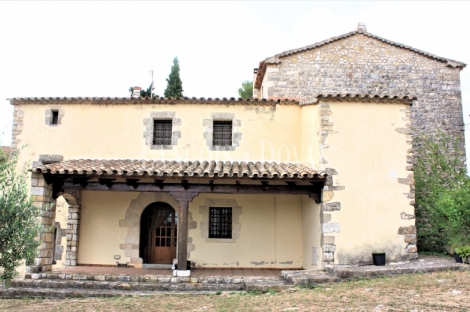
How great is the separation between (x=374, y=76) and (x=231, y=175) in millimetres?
8268

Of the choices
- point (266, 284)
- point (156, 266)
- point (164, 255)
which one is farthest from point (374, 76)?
point (156, 266)

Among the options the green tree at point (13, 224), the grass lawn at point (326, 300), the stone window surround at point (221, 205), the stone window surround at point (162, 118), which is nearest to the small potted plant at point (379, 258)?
the grass lawn at point (326, 300)

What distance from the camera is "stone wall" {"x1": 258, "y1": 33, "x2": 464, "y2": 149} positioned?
1506 centimetres

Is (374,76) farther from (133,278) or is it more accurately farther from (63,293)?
(63,293)

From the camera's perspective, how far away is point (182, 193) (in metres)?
10.4

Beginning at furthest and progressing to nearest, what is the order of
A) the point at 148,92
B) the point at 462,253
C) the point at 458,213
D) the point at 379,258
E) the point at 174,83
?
the point at 148,92 < the point at 174,83 < the point at 458,213 < the point at 379,258 < the point at 462,253

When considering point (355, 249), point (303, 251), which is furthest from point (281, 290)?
point (303, 251)

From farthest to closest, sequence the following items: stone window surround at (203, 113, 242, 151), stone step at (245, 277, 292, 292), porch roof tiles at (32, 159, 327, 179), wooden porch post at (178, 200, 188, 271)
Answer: stone window surround at (203, 113, 242, 151)
wooden porch post at (178, 200, 188, 271)
porch roof tiles at (32, 159, 327, 179)
stone step at (245, 277, 292, 292)

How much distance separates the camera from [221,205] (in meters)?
12.3

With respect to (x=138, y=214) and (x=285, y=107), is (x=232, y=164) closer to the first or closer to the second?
(x=285, y=107)

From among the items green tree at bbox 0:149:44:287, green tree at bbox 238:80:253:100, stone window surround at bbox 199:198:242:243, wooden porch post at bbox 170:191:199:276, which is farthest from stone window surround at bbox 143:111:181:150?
green tree at bbox 238:80:253:100

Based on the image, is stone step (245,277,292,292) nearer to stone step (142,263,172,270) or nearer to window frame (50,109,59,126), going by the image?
stone step (142,263,172,270)

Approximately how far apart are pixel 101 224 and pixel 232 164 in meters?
4.44

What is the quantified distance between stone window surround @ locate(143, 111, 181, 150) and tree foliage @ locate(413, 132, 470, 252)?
7.61 metres
